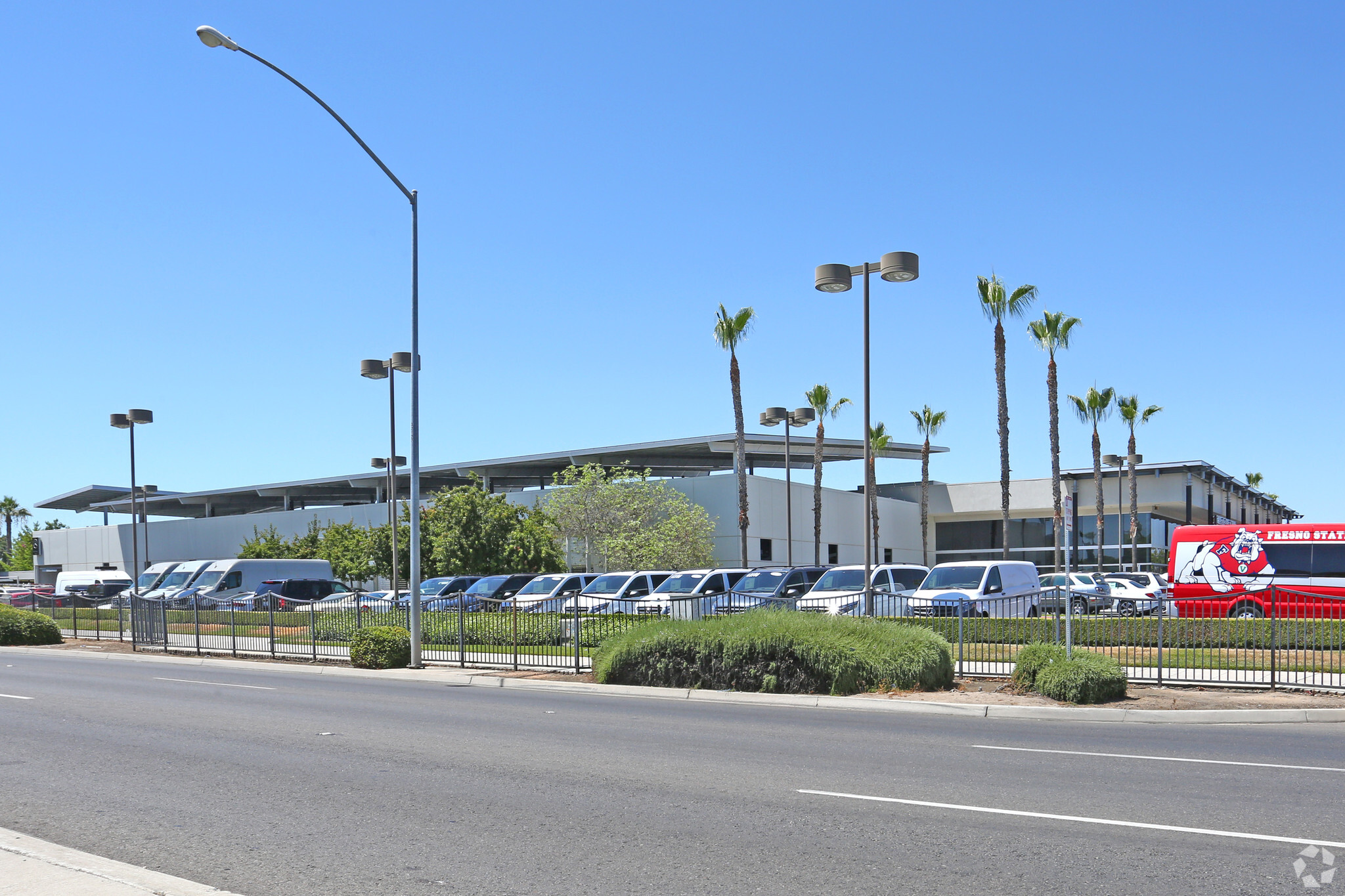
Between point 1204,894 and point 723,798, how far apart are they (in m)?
3.56

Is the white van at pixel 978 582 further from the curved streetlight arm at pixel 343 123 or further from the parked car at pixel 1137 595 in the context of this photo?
the curved streetlight arm at pixel 343 123

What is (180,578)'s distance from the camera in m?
45.3

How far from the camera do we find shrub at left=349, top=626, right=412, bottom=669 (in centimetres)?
2309

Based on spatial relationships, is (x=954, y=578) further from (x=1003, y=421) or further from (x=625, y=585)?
(x=1003, y=421)

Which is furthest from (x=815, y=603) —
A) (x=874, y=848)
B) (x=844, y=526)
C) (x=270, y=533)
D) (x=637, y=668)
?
(x=270, y=533)

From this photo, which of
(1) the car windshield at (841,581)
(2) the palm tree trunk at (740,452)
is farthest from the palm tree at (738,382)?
(1) the car windshield at (841,581)

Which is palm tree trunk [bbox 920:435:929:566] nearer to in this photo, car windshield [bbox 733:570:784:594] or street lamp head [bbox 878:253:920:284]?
car windshield [bbox 733:570:784:594]

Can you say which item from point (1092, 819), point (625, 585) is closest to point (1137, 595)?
point (625, 585)

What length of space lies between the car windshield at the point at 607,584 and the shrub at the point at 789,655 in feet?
51.6

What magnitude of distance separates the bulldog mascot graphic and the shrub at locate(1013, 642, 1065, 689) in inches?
643

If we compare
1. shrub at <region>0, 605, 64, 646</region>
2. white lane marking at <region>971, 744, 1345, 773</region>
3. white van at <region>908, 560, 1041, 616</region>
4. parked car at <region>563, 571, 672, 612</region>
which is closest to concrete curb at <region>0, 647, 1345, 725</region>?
white lane marking at <region>971, 744, 1345, 773</region>

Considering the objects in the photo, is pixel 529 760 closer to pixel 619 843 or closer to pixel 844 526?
pixel 619 843

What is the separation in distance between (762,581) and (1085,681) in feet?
55.1

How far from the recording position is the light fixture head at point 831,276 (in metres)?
19.0
